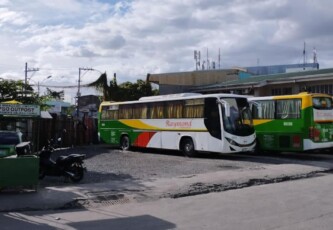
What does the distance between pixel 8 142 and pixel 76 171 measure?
2.30 m

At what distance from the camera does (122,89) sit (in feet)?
132

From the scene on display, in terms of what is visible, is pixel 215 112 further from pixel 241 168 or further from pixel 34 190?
pixel 34 190

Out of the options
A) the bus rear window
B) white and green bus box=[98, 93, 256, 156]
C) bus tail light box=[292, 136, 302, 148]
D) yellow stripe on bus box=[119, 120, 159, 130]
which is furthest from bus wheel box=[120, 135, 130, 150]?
the bus rear window

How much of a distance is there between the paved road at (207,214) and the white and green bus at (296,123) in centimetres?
877

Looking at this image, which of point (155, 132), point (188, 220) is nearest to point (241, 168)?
point (155, 132)

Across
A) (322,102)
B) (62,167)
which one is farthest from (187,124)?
(62,167)

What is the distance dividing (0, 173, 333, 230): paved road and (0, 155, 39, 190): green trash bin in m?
1.86

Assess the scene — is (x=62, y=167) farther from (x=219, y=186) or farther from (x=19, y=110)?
(x=19, y=110)

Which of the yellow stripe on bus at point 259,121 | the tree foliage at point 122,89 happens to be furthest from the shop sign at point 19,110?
the tree foliage at point 122,89

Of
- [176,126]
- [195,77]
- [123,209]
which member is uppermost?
[195,77]

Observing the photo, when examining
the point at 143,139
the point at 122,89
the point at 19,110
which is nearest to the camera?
the point at 19,110

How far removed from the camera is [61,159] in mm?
12992

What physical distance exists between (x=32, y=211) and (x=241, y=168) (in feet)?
29.5

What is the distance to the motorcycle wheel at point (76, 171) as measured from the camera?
42.7 ft
